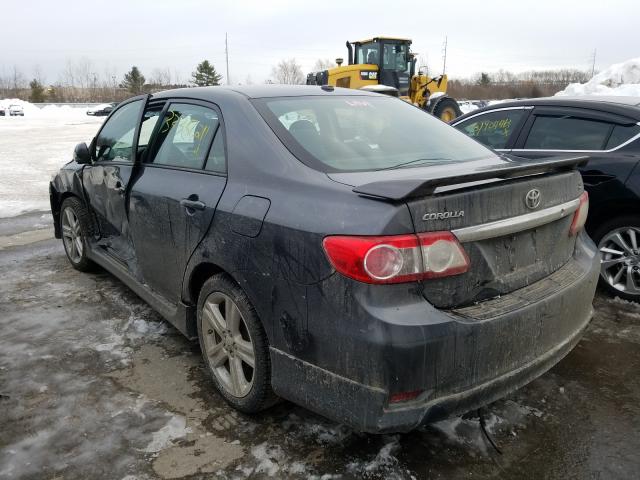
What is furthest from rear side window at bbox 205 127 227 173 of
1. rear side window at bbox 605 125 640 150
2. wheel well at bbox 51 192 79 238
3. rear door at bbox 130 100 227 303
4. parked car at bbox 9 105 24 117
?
parked car at bbox 9 105 24 117

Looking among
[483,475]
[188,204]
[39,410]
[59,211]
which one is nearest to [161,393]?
[39,410]

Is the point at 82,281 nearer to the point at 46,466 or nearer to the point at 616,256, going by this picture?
the point at 46,466

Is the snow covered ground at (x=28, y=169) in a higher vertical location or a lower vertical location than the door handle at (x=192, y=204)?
lower

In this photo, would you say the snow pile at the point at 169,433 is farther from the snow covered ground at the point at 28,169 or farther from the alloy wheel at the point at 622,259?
the snow covered ground at the point at 28,169

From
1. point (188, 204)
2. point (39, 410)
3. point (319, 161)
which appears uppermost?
point (319, 161)

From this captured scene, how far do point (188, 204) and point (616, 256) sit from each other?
3.29m

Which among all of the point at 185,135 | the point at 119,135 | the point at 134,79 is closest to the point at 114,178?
the point at 119,135

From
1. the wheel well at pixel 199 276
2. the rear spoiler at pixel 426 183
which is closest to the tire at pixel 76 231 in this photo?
the wheel well at pixel 199 276

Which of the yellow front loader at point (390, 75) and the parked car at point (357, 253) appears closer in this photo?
the parked car at point (357, 253)

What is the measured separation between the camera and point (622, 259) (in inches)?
165

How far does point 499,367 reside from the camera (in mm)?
2215

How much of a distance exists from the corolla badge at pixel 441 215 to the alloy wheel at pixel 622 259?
107 inches

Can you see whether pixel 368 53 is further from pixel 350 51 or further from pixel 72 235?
pixel 72 235

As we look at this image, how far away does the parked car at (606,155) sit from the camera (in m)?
4.10
